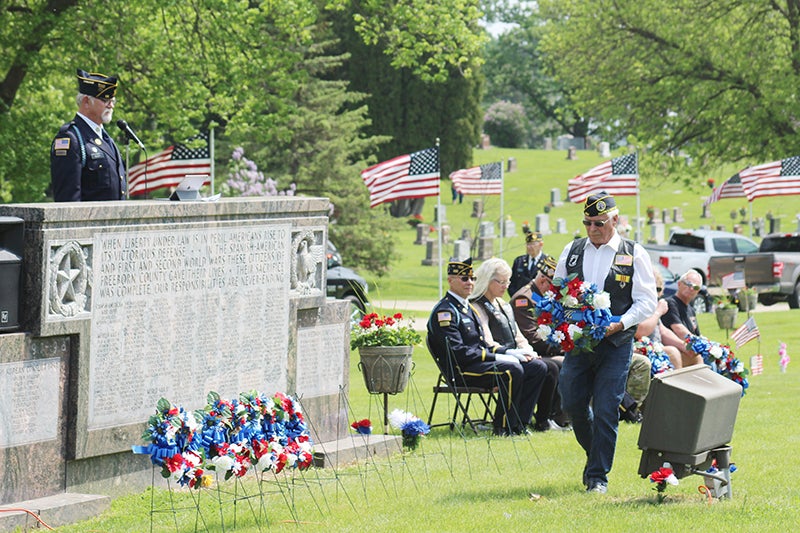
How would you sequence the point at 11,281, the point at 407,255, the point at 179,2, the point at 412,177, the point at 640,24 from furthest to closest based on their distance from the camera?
the point at 407,255 → the point at 640,24 → the point at 412,177 → the point at 179,2 → the point at 11,281

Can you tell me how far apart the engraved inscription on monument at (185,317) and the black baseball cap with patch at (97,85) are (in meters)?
1.11

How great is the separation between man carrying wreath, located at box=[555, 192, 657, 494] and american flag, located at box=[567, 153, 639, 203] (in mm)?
21436

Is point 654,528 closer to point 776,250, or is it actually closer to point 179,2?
point 179,2

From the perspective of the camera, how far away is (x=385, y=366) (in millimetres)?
10734

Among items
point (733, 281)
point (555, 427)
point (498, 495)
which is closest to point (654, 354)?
point (555, 427)

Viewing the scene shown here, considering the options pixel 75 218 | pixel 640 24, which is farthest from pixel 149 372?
pixel 640 24

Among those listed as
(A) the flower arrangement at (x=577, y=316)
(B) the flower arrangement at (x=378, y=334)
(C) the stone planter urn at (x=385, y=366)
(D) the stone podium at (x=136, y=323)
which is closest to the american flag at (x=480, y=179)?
(B) the flower arrangement at (x=378, y=334)

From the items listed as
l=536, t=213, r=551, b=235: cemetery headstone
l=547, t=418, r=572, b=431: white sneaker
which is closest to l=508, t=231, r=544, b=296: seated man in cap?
l=547, t=418, r=572, b=431: white sneaker

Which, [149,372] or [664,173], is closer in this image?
[149,372]

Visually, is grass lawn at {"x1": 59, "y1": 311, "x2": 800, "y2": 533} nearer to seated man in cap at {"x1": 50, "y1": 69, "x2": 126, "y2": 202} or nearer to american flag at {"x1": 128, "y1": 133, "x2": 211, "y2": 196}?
seated man in cap at {"x1": 50, "y1": 69, "x2": 126, "y2": 202}

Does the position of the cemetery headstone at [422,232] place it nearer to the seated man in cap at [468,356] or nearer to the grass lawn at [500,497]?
the seated man in cap at [468,356]

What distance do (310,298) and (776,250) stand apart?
23.9 m

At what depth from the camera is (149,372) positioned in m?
8.34

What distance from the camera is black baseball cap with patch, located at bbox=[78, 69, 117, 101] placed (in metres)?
8.70
